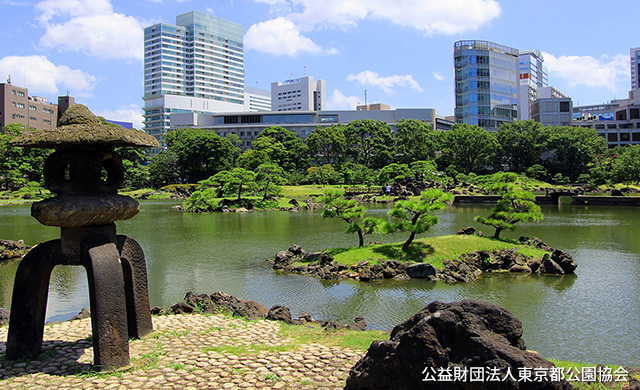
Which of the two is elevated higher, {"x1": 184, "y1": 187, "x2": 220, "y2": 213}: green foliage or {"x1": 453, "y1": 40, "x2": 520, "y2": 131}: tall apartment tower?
{"x1": 453, "y1": 40, "x2": 520, "y2": 131}: tall apartment tower

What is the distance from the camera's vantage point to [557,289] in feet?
54.9

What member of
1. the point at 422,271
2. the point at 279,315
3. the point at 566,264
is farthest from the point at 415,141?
the point at 279,315

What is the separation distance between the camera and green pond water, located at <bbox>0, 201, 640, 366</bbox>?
12.5 m

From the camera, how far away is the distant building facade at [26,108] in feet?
279

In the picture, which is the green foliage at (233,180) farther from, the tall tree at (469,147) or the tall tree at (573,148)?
the tall tree at (573,148)

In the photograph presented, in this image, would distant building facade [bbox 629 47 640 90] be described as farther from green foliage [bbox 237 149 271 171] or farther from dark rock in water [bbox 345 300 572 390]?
dark rock in water [bbox 345 300 572 390]

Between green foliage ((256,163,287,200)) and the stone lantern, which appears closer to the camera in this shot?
the stone lantern

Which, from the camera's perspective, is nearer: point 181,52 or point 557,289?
point 557,289

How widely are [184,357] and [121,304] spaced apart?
1.36m

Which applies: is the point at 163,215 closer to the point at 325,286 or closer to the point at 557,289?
the point at 325,286

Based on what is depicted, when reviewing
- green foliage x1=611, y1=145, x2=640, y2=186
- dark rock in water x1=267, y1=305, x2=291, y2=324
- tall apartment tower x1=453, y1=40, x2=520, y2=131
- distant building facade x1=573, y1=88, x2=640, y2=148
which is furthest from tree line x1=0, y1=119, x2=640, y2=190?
dark rock in water x1=267, y1=305, x2=291, y2=324

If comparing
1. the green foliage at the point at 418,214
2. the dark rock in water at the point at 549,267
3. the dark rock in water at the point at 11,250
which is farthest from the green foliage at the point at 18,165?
the dark rock in water at the point at 549,267

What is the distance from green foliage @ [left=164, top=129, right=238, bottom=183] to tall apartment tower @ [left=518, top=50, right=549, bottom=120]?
2627 inches

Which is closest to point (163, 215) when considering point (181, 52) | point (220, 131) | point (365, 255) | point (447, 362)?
point (365, 255)
